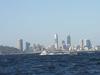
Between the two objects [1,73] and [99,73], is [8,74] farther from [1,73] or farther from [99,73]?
[99,73]

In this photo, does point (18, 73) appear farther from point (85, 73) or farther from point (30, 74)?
point (85, 73)

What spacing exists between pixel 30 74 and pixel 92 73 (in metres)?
6.82

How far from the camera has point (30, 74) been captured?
6975 centimetres

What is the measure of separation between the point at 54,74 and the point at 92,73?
13.7ft

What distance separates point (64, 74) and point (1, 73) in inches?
312

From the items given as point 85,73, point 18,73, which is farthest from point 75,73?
point 18,73

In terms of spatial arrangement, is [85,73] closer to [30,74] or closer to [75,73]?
[75,73]

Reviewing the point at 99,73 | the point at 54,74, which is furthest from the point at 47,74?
the point at 99,73

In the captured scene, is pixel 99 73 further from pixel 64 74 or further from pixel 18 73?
pixel 18 73

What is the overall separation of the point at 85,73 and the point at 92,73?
78 centimetres

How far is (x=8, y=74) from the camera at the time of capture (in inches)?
2739

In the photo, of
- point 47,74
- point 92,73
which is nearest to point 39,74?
point 47,74

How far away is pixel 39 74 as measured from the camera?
6994cm

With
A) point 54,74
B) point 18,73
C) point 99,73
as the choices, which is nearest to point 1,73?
point 18,73
